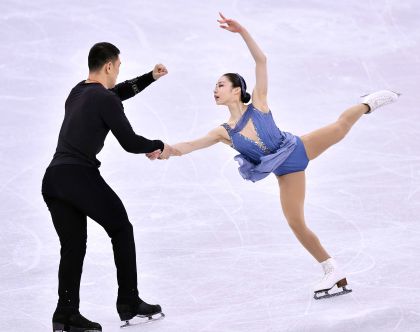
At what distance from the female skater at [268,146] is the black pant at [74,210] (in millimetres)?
860

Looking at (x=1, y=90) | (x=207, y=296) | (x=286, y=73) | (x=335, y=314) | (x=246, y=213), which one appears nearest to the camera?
Answer: (x=335, y=314)

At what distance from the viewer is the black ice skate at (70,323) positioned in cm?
454

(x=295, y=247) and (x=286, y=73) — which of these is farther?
(x=286, y=73)

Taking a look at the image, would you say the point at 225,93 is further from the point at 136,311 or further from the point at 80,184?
the point at 136,311

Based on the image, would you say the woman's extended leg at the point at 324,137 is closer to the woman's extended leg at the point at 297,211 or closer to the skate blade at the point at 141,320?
the woman's extended leg at the point at 297,211

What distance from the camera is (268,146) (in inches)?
211

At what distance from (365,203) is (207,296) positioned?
6.94 ft

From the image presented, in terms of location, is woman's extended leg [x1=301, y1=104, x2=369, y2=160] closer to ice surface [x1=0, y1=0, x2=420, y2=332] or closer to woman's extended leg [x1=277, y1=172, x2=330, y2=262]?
woman's extended leg [x1=277, y1=172, x2=330, y2=262]

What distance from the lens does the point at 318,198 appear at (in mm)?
6996

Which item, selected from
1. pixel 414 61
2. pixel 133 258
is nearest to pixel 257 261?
pixel 133 258

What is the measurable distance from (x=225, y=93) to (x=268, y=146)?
0.45m

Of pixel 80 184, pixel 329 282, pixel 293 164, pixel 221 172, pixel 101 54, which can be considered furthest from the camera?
pixel 221 172

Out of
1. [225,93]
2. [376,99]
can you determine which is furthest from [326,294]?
[376,99]

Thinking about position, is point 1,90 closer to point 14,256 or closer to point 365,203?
point 14,256
